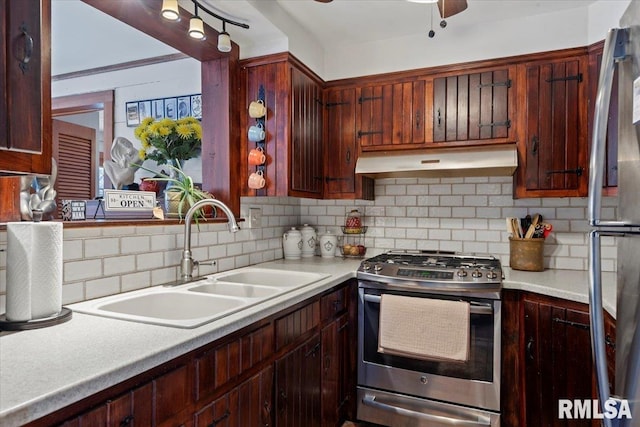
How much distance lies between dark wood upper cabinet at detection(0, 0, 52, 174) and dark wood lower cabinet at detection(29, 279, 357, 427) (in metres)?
0.59

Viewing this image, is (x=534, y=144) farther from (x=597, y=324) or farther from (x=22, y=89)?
(x=22, y=89)

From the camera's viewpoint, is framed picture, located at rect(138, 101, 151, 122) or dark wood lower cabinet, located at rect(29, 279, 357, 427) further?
framed picture, located at rect(138, 101, 151, 122)

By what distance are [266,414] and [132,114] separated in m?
2.25

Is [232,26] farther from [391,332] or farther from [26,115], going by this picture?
[391,332]

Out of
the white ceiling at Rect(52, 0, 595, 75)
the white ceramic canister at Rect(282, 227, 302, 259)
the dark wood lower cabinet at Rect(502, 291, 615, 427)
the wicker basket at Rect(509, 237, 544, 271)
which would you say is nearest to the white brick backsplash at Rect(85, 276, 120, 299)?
the white ceiling at Rect(52, 0, 595, 75)

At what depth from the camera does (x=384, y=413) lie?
2227mm

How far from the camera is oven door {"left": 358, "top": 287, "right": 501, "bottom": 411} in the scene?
2027mm

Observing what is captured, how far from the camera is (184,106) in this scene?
8.62 feet

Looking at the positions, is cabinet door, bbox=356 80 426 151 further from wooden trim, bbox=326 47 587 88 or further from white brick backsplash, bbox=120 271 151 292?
white brick backsplash, bbox=120 271 151 292

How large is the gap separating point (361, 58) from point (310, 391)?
217 centimetres

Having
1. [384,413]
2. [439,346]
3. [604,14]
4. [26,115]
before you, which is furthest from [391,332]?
[604,14]

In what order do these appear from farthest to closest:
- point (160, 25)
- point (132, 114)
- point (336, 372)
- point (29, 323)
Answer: point (132, 114)
point (336, 372)
point (160, 25)
point (29, 323)

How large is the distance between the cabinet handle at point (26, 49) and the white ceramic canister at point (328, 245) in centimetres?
222

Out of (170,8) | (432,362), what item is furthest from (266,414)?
(170,8)
